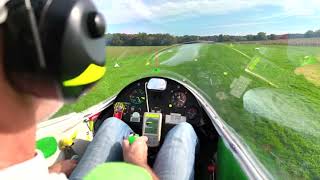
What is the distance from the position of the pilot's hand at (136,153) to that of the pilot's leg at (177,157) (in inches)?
Result: 4.3

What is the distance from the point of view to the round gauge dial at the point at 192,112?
2932 mm

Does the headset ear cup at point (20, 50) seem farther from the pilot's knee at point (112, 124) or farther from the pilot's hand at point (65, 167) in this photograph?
the pilot's knee at point (112, 124)

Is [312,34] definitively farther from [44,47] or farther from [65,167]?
[44,47]

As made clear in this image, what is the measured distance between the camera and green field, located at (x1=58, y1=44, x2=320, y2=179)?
356cm

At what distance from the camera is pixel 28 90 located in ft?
2.07

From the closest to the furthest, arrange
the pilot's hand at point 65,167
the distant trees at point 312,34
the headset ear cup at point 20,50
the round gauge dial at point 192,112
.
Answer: the headset ear cup at point 20,50 < the pilot's hand at point 65,167 < the round gauge dial at point 192,112 < the distant trees at point 312,34

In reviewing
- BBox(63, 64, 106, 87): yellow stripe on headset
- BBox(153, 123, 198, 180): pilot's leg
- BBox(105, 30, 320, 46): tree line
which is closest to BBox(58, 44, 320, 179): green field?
BBox(105, 30, 320, 46): tree line

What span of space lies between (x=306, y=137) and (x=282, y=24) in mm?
2845

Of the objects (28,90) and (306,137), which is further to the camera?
(306,137)

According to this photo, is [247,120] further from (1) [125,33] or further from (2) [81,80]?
(2) [81,80]

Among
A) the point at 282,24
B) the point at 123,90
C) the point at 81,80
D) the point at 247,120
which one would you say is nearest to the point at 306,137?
the point at 247,120

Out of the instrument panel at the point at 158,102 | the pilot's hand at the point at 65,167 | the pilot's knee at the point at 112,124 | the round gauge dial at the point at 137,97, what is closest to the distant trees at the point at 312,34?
the instrument panel at the point at 158,102

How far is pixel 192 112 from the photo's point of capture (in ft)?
9.66

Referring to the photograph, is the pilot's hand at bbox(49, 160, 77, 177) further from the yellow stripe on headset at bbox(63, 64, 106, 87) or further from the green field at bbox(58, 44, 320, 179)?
the yellow stripe on headset at bbox(63, 64, 106, 87)
